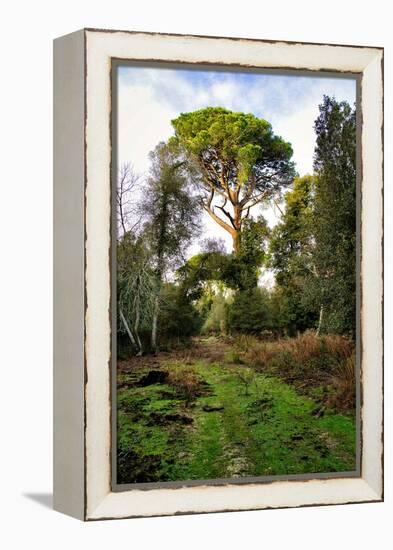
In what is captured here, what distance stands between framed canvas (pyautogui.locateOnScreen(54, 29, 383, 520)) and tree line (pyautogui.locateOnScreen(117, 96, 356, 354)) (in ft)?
0.06

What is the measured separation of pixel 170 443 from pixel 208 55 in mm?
3280

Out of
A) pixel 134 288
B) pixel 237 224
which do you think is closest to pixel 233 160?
pixel 237 224

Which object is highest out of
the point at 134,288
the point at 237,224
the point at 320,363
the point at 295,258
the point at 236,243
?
the point at 237,224

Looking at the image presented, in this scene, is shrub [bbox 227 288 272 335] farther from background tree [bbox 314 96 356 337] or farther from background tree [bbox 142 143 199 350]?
background tree [bbox 142 143 199 350]

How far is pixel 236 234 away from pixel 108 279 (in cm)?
134

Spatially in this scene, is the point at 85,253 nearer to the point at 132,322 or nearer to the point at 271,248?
the point at 132,322

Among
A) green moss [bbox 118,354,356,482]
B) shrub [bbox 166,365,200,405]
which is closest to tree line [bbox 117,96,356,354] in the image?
shrub [bbox 166,365,200,405]

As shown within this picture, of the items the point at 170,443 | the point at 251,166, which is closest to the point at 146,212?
the point at 251,166

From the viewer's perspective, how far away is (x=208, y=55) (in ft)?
31.1

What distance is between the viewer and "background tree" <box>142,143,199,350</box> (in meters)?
9.45

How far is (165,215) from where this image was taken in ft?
31.3

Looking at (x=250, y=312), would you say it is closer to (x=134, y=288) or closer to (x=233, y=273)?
(x=233, y=273)

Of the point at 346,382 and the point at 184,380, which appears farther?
the point at 346,382

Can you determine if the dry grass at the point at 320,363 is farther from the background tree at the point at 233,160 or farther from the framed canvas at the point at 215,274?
the background tree at the point at 233,160
